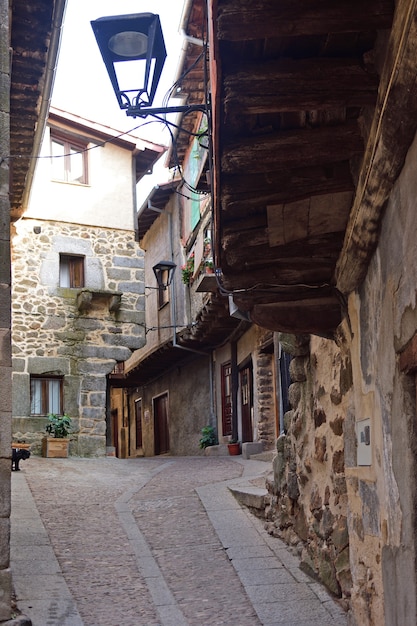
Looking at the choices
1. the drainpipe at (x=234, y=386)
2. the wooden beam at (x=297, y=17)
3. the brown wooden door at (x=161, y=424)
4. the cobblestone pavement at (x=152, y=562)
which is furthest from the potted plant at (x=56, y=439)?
the wooden beam at (x=297, y=17)

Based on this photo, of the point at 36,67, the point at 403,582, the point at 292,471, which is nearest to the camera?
the point at 403,582

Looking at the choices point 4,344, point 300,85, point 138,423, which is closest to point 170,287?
point 138,423

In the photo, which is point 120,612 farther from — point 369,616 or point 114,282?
point 114,282

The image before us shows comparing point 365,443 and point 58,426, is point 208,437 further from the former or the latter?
point 365,443

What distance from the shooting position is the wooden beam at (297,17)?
2779 millimetres

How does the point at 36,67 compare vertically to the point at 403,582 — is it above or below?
above

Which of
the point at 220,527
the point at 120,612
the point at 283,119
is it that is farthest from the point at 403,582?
the point at 220,527

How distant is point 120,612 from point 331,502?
1601 mm

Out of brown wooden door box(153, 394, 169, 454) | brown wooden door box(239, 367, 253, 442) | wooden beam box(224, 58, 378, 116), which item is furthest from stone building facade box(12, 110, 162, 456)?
wooden beam box(224, 58, 378, 116)

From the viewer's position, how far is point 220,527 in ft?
24.4

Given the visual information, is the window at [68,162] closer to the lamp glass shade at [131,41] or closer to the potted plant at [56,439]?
the potted plant at [56,439]

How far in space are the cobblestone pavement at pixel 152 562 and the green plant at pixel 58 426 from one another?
4.11m

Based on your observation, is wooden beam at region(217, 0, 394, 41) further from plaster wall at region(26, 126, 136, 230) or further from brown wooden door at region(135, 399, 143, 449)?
brown wooden door at region(135, 399, 143, 449)

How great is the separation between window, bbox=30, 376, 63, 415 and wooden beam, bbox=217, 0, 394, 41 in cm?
1273
